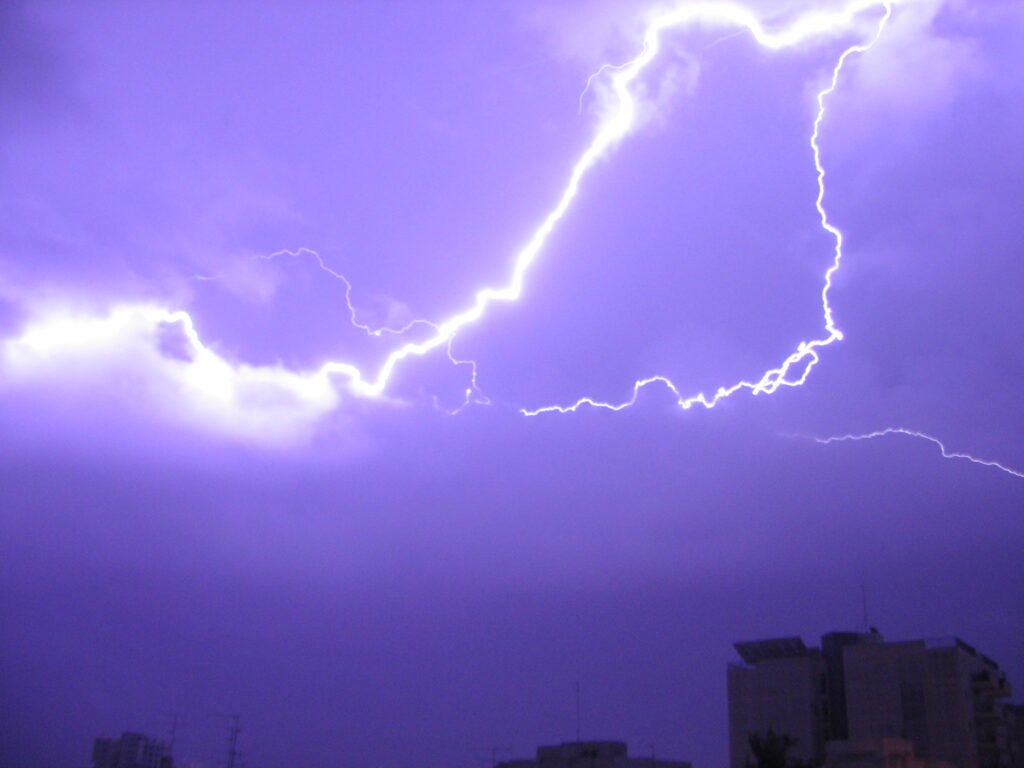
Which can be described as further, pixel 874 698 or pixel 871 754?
pixel 874 698

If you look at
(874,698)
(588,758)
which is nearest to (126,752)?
(588,758)

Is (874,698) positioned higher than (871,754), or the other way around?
(874,698)

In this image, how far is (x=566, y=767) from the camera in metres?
38.4

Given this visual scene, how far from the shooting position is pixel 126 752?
217ft

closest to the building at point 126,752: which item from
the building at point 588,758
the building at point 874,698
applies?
the building at point 588,758

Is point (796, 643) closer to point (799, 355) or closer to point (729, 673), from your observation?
point (729, 673)

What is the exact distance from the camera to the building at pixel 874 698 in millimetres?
33125

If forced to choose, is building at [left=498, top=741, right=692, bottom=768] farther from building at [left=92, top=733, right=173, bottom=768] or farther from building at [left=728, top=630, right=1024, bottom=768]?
building at [left=92, top=733, right=173, bottom=768]

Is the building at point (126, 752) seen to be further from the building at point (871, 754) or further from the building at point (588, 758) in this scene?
the building at point (871, 754)

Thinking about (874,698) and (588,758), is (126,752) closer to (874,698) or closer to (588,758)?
(588,758)

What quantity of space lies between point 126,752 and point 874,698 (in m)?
50.1

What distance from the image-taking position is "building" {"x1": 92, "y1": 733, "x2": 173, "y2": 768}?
64.2 m

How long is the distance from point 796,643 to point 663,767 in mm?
6692

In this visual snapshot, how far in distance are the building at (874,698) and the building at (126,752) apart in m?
40.8
